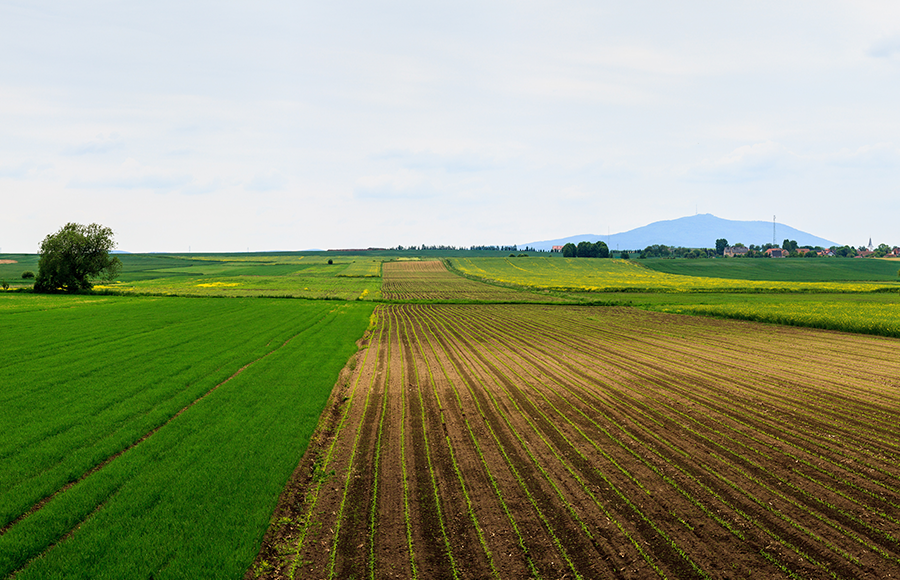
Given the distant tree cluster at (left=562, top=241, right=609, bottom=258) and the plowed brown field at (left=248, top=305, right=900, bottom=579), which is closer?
the plowed brown field at (left=248, top=305, right=900, bottom=579)

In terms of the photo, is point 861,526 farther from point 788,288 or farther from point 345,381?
point 788,288

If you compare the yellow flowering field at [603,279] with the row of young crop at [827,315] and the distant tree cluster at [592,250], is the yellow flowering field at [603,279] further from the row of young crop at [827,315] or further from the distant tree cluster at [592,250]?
the row of young crop at [827,315]

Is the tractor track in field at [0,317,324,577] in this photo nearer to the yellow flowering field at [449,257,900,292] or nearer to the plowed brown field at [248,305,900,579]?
the plowed brown field at [248,305,900,579]

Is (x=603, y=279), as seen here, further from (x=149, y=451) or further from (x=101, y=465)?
(x=101, y=465)

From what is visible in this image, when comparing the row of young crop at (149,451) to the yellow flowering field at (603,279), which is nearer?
the row of young crop at (149,451)

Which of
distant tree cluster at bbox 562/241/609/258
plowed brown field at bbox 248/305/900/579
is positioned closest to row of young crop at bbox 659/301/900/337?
plowed brown field at bbox 248/305/900/579

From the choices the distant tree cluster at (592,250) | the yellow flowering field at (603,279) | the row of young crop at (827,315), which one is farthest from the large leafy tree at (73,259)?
the distant tree cluster at (592,250)
